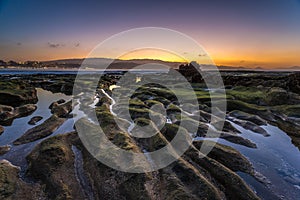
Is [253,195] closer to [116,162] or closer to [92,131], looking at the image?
[116,162]

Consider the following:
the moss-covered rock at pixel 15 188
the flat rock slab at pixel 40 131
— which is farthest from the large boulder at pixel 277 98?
the moss-covered rock at pixel 15 188

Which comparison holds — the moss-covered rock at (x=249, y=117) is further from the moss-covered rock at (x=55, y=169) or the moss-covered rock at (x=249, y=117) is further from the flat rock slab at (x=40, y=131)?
the flat rock slab at (x=40, y=131)

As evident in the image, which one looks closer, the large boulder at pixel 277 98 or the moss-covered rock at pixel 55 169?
the moss-covered rock at pixel 55 169

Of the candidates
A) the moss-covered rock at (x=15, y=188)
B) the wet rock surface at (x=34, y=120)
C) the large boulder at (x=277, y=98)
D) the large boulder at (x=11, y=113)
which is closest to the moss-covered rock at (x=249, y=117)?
the large boulder at (x=277, y=98)

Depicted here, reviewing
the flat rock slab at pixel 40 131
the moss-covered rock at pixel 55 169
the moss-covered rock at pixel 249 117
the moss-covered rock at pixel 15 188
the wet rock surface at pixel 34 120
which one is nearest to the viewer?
the moss-covered rock at pixel 15 188

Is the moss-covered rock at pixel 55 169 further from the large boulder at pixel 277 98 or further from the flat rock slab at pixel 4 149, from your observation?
the large boulder at pixel 277 98

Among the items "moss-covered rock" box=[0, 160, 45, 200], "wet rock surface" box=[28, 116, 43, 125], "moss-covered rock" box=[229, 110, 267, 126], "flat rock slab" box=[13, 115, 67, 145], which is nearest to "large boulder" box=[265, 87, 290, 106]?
"moss-covered rock" box=[229, 110, 267, 126]

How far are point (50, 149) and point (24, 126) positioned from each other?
42.3ft

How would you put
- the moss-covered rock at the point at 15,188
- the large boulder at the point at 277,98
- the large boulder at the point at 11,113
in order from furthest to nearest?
1. the large boulder at the point at 277,98
2. the large boulder at the point at 11,113
3. the moss-covered rock at the point at 15,188

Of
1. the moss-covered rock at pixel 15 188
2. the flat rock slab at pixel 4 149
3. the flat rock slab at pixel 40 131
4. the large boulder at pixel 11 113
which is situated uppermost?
the moss-covered rock at pixel 15 188

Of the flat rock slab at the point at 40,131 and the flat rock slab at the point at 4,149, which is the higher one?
the flat rock slab at the point at 4,149

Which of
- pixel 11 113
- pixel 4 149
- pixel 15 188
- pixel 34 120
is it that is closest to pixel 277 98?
pixel 34 120

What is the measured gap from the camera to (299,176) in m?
16.7

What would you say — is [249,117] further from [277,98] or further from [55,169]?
[55,169]
